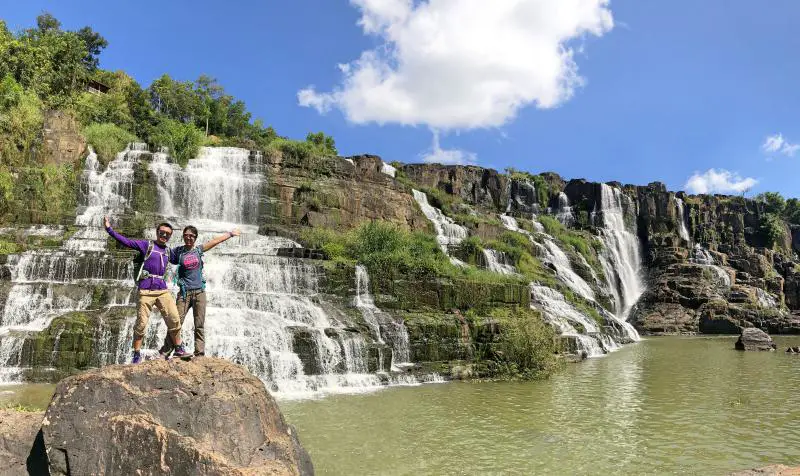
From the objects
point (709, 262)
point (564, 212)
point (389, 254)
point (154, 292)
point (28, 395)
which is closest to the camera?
point (154, 292)

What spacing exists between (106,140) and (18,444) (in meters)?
25.6

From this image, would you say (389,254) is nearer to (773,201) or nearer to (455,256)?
(455,256)

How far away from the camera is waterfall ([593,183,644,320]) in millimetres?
41438

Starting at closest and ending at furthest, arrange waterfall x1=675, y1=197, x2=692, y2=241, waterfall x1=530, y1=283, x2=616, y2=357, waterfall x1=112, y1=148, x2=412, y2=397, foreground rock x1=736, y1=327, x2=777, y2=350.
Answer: waterfall x1=112, y1=148, x2=412, y2=397
waterfall x1=530, y1=283, x2=616, y2=357
foreground rock x1=736, y1=327, x2=777, y2=350
waterfall x1=675, y1=197, x2=692, y2=241

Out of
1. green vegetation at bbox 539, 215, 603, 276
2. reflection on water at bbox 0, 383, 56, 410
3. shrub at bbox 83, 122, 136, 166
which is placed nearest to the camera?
reflection on water at bbox 0, 383, 56, 410

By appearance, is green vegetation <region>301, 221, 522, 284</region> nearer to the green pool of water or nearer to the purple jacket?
the green pool of water

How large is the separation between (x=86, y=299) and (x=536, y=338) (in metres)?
13.1

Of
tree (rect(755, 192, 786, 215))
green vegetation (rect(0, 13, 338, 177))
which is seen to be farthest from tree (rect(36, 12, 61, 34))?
tree (rect(755, 192, 786, 215))

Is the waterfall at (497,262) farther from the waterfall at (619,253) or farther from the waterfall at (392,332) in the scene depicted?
the waterfall at (619,253)

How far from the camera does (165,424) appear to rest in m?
4.64

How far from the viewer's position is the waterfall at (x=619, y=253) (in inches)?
1631

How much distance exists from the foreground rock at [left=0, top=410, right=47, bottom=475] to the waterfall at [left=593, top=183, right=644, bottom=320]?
129ft

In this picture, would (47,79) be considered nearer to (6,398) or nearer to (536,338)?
(6,398)

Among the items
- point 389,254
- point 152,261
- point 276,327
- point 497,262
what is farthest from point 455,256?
point 152,261
